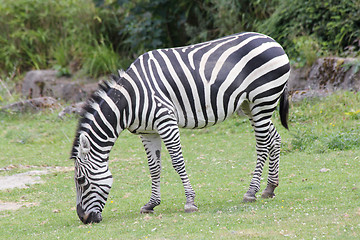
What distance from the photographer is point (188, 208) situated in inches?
268

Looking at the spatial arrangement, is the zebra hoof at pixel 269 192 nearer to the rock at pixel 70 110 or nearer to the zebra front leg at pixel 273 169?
the zebra front leg at pixel 273 169

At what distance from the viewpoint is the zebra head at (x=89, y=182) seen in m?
6.51

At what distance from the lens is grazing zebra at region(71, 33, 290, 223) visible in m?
6.59

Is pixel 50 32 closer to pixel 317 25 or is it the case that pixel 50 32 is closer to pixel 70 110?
pixel 70 110

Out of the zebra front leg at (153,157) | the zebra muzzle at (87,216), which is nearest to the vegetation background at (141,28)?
the zebra front leg at (153,157)

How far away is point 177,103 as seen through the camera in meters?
6.95

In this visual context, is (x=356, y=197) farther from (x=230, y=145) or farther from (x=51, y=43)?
(x=51, y=43)

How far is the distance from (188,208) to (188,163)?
396 centimetres

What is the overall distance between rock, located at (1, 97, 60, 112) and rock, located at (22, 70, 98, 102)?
1213 mm

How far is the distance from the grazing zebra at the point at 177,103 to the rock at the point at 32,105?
37.4 ft

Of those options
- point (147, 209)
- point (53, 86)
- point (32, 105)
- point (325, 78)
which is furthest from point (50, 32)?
point (147, 209)

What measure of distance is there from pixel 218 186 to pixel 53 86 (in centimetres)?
1270

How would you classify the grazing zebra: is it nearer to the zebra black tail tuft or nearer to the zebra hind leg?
the zebra hind leg

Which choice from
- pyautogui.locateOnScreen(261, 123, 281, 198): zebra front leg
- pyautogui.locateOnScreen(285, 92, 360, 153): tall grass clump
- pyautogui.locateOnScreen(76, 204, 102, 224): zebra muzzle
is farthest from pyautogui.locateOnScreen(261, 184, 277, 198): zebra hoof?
pyautogui.locateOnScreen(285, 92, 360, 153): tall grass clump
